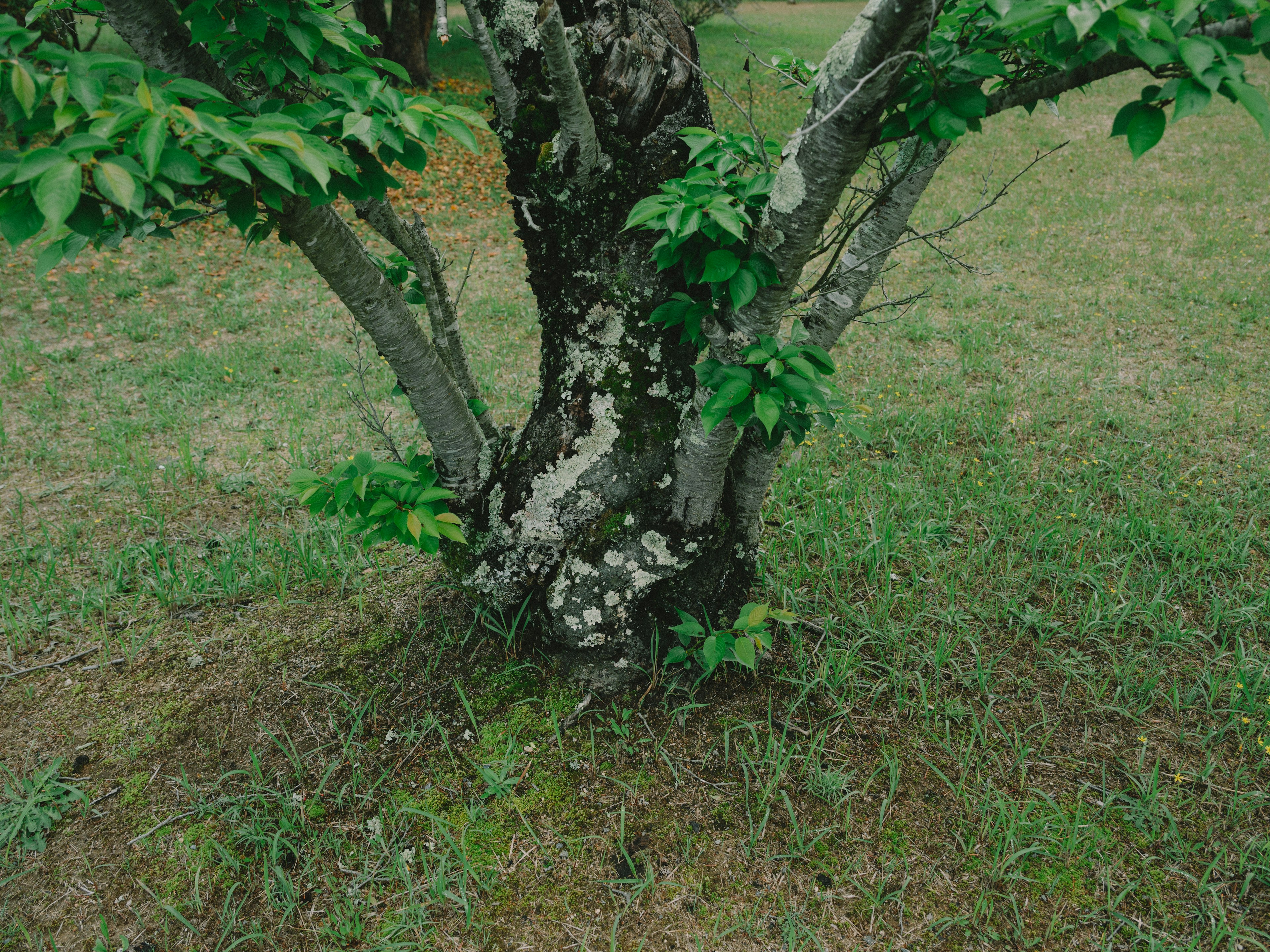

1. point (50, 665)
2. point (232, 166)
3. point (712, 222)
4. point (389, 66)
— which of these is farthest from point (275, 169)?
point (50, 665)

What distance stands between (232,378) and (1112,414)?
19.0ft

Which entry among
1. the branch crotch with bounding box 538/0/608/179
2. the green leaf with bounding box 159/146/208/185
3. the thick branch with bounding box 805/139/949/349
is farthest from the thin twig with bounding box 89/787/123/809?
the thick branch with bounding box 805/139/949/349

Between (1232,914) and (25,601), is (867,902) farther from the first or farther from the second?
(25,601)

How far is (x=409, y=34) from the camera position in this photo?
41.1 ft

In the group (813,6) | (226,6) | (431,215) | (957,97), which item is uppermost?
(813,6)

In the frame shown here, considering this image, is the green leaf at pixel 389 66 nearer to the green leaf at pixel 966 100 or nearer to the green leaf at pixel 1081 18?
the green leaf at pixel 966 100

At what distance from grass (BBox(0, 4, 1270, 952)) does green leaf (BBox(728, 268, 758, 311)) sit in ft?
1.86

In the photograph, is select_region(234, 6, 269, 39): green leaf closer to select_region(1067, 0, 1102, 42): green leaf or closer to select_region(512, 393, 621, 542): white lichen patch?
select_region(512, 393, 621, 542): white lichen patch

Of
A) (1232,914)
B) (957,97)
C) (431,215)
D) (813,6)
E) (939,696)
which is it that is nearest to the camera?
(957,97)

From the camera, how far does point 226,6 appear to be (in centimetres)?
178

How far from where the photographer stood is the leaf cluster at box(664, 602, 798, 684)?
2.21 meters

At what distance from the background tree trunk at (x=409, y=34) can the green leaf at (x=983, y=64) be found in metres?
12.6

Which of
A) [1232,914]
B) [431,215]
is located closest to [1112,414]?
[1232,914]

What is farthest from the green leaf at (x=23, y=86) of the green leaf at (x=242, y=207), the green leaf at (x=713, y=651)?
the green leaf at (x=713, y=651)
